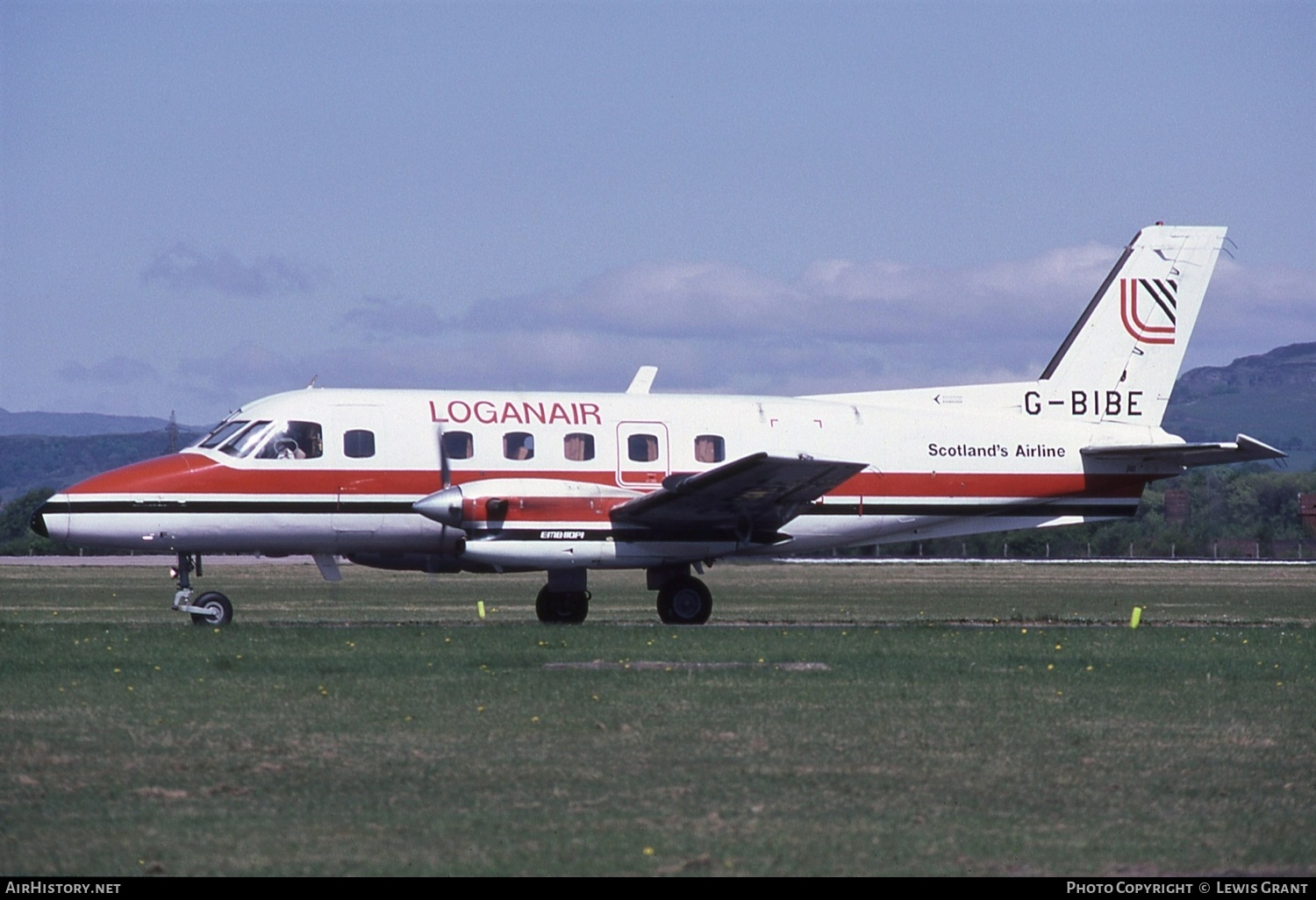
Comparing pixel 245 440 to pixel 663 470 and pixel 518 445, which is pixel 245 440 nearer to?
pixel 518 445

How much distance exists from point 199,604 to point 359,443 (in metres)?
3.31

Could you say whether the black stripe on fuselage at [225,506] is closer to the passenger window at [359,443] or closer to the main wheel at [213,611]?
the passenger window at [359,443]

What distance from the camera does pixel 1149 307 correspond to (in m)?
28.4

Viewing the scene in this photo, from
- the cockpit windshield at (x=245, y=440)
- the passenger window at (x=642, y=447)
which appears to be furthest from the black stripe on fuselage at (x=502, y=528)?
the passenger window at (x=642, y=447)

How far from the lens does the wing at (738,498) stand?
23.5m

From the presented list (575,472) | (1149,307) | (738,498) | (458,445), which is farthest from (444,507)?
(1149,307)

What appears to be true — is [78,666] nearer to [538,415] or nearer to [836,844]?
[538,415]

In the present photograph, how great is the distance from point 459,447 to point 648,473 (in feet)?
9.77

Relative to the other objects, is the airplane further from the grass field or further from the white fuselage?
the grass field

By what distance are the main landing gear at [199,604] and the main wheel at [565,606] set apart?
4.90 metres

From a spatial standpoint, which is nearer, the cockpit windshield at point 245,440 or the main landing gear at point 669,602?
the cockpit windshield at point 245,440

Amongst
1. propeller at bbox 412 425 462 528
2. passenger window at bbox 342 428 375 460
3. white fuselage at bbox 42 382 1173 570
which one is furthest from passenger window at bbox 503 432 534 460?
passenger window at bbox 342 428 375 460
